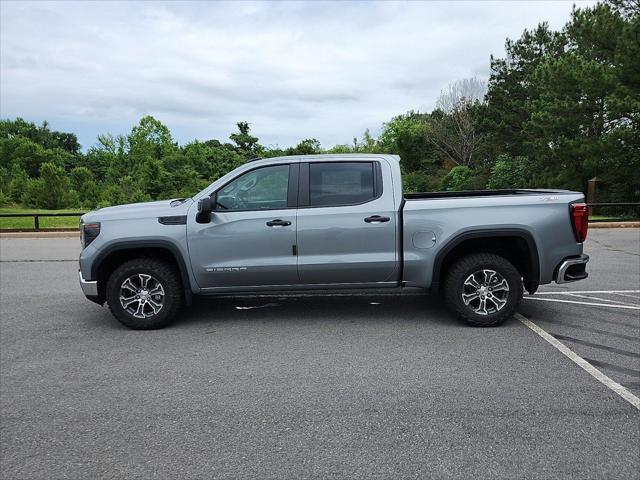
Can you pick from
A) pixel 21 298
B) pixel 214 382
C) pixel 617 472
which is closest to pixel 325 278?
pixel 214 382

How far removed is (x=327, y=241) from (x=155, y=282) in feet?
6.54

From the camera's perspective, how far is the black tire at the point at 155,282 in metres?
5.83

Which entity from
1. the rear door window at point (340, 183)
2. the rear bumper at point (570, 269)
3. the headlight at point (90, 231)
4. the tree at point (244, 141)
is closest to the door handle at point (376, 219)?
the rear door window at point (340, 183)

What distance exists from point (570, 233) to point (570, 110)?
70.2ft

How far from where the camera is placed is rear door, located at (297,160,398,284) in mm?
5746

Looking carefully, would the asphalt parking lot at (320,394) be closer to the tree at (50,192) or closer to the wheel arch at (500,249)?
the wheel arch at (500,249)

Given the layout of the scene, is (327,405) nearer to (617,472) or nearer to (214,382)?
(214,382)

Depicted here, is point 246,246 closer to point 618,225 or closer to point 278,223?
point 278,223

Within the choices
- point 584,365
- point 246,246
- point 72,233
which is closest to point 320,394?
point 246,246

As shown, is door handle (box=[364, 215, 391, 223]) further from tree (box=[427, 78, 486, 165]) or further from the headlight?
tree (box=[427, 78, 486, 165])

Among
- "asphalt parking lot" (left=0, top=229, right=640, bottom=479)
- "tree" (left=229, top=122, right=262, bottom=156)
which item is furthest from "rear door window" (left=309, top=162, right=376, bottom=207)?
"tree" (left=229, top=122, right=262, bottom=156)

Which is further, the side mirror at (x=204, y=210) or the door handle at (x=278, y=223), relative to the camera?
the door handle at (x=278, y=223)

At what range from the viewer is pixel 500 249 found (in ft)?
20.1

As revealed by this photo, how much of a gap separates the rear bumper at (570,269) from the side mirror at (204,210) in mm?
3838
